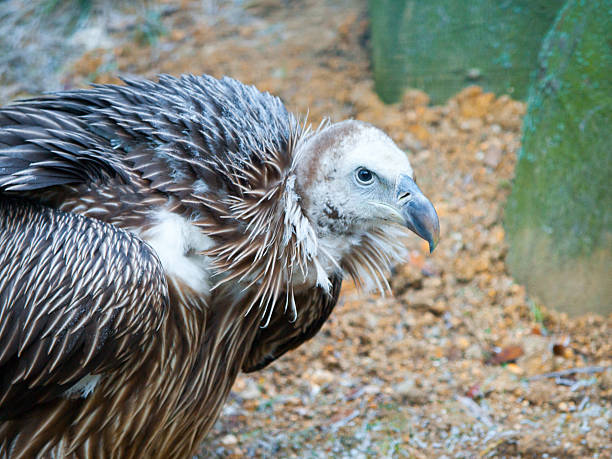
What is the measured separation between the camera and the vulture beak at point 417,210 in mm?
2635

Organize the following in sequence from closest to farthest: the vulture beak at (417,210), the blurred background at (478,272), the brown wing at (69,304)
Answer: the brown wing at (69,304)
the vulture beak at (417,210)
the blurred background at (478,272)

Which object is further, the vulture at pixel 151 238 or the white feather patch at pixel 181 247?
the white feather patch at pixel 181 247

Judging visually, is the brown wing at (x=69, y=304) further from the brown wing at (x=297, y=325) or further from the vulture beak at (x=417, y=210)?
the vulture beak at (x=417, y=210)

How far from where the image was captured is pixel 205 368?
3043 millimetres

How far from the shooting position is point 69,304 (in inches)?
96.4

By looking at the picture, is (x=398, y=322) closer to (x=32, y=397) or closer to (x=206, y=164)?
(x=206, y=164)

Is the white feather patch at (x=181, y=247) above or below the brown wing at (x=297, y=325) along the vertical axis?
above

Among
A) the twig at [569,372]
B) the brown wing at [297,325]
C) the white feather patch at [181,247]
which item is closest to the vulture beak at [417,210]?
the brown wing at [297,325]

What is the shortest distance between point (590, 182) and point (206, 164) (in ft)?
7.94

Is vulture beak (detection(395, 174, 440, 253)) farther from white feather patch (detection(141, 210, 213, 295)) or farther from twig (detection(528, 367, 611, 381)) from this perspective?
twig (detection(528, 367, 611, 381))

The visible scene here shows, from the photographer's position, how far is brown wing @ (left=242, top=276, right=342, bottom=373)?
3172 millimetres

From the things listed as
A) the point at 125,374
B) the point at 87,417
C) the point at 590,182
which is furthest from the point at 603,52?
the point at 87,417

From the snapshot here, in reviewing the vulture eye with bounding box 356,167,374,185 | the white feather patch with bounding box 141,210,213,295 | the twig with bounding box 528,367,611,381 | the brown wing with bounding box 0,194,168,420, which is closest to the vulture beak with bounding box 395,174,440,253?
the vulture eye with bounding box 356,167,374,185

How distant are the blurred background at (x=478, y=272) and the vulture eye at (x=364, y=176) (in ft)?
5.41
